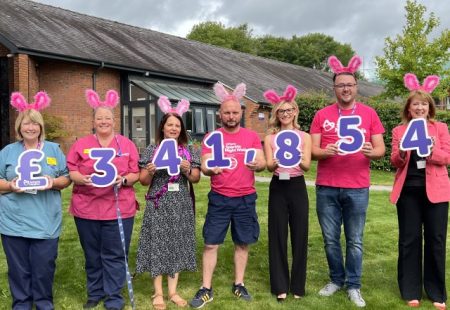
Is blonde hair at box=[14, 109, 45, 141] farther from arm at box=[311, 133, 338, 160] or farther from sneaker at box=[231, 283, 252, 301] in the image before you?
arm at box=[311, 133, 338, 160]

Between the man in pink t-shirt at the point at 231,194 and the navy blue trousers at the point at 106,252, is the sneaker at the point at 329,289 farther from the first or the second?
the navy blue trousers at the point at 106,252

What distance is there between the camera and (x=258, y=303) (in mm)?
4301

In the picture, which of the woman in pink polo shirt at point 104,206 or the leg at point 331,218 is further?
the leg at point 331,218

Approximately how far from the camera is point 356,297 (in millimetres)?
4293

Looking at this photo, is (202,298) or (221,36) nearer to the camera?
(202,298)

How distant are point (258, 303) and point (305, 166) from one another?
4.40 ft

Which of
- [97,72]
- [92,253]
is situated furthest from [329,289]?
[97,72]

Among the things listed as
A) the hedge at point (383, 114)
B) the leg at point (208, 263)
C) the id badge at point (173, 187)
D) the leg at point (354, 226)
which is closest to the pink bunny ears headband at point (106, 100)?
the id badge at point (173, 187)

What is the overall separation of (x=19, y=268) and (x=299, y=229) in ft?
7.98

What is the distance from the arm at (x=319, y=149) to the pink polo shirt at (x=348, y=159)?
64 millimetres

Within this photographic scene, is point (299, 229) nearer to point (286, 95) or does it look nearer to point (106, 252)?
point (286, 95)

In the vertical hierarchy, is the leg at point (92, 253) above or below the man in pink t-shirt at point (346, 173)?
below

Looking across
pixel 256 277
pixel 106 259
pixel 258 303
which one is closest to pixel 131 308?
pixel 106 259

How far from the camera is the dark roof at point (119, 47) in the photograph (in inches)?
615
